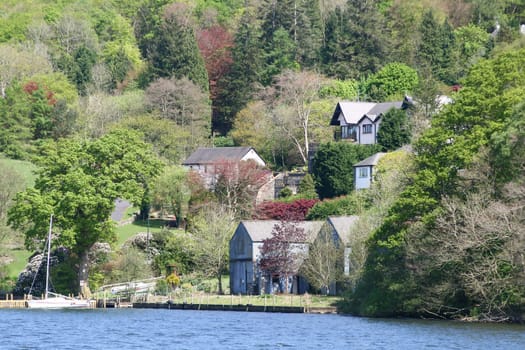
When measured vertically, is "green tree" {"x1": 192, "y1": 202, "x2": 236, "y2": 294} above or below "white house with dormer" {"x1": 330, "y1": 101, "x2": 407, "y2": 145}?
below

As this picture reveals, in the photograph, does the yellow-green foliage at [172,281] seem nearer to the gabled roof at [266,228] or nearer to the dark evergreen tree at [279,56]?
the gabled roof at [266,228]

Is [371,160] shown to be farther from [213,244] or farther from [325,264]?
[325,264]

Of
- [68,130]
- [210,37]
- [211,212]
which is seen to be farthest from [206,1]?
[211,212]

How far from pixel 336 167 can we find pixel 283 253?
70.9 ft

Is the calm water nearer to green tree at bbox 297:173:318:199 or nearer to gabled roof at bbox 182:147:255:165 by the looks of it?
green tree at bbox 297:173:318:199

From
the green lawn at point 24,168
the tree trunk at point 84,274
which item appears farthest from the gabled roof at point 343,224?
the green lawn at point 24,168

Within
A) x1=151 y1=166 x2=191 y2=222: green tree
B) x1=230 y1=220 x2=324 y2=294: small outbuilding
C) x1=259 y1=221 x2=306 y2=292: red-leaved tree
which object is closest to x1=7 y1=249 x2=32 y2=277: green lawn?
x1=151 y1=166 x2=191 y2=222: green tree

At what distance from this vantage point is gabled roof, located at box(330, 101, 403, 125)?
378 feet

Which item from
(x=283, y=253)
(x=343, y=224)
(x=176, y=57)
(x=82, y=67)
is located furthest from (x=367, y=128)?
(x=82, y=67)

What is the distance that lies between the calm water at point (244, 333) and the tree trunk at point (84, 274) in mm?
14455

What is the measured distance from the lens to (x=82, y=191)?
87688 mm

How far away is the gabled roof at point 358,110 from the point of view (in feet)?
378

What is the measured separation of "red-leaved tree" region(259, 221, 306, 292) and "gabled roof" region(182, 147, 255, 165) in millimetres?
29539

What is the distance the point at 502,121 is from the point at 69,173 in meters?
34.5
